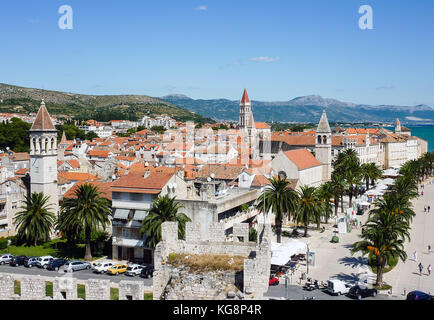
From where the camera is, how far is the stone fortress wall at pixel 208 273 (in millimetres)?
14758

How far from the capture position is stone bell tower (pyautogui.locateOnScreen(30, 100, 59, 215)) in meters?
51.2

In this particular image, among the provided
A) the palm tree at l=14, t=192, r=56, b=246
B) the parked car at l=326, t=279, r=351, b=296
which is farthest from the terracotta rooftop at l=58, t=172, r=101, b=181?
the parked car at l=326, t=279, r=351, b=296

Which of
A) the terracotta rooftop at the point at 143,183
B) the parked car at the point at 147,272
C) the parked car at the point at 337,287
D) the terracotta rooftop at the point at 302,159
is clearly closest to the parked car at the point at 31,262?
the terracotta rooftop at the point at 143,183

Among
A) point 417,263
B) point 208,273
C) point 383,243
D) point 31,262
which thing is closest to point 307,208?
point 417,263

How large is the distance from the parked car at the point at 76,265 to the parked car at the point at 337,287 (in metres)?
21.2

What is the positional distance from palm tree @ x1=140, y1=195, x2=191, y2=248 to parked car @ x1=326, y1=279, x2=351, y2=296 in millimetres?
12691

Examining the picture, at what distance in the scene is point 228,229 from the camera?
140 ft

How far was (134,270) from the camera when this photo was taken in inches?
1447

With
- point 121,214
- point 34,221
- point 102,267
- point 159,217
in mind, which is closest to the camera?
point 159,217

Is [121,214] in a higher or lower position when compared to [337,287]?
higher

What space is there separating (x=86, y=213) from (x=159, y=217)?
332 inches

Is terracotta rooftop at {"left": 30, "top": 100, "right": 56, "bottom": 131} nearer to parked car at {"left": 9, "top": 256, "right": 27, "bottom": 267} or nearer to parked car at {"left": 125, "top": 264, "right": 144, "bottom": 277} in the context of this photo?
parked car at {"left": 9, "top": 256, "right": 27, "bottom": 267}

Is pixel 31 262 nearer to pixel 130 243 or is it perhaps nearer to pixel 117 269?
pixel 117 269

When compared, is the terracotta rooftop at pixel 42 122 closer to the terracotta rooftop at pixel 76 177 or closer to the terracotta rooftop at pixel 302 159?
the terracotta rooftop at pixel 76 177
